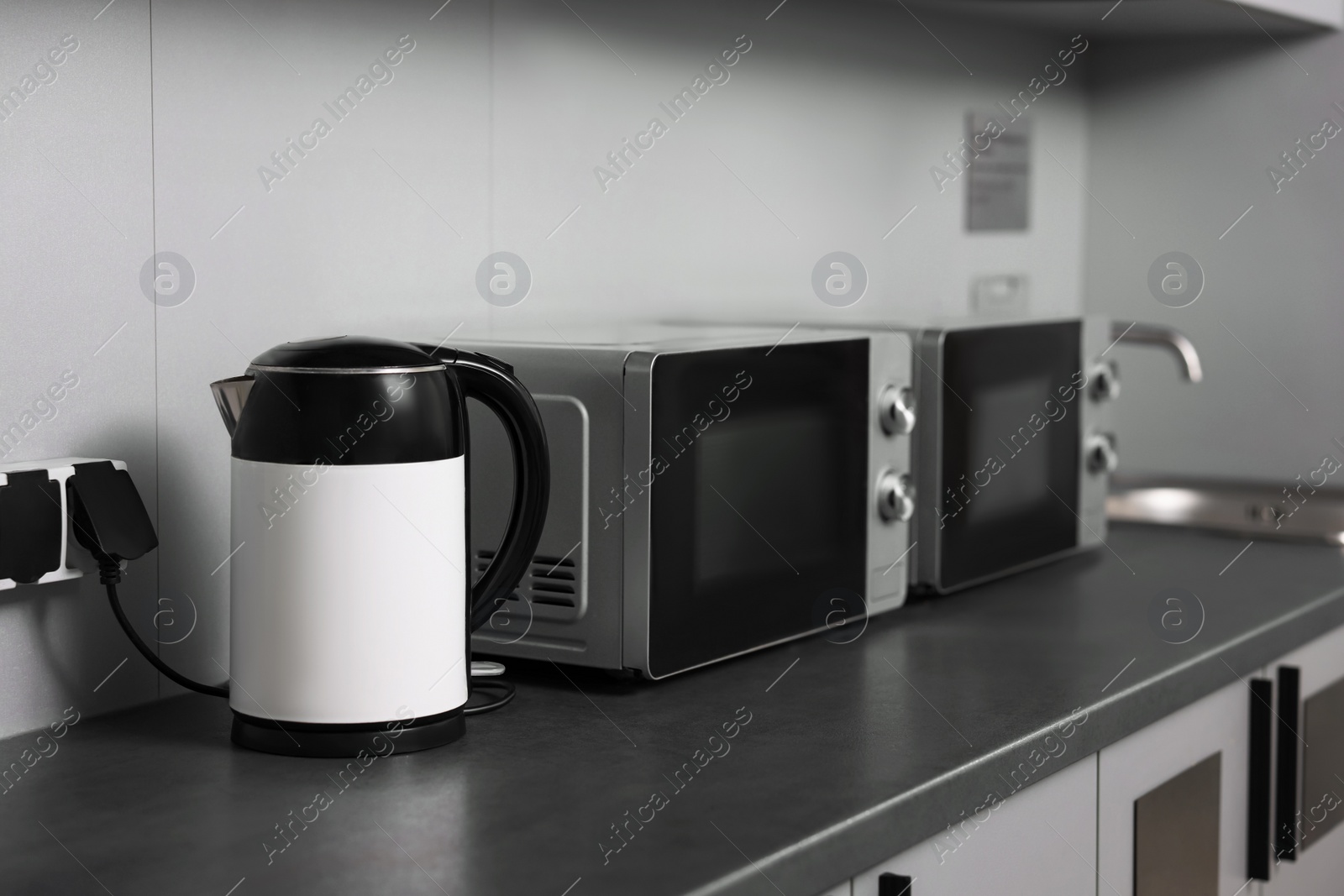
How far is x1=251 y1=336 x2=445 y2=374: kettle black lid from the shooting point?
91cm

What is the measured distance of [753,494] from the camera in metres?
1.18

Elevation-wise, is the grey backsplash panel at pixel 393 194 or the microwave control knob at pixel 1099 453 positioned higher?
the grey backsplash panel at pixel 393 194

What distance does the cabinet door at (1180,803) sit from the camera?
111cm

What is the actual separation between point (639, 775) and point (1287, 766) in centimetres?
80

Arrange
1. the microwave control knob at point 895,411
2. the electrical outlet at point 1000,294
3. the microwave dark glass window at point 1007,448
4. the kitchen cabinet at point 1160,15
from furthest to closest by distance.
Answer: the electrical outlet at point 1000,294 → the kitchen cabinet at point 1160,15 → the microwave dark glass window at point 1007,448 → the microwave control knob at point 895,411

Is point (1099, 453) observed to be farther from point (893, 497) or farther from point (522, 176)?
point (522, 176)

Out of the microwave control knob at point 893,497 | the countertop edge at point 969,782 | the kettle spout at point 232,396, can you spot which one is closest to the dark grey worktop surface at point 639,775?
the countertop edge at point 969,782

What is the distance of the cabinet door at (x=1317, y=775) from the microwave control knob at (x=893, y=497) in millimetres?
394

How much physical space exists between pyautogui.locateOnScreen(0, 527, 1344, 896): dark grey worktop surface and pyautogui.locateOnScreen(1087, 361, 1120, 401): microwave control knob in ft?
1.30

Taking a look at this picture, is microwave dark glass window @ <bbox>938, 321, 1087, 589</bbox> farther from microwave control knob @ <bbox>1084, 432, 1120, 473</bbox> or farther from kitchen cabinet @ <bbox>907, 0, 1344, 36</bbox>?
kitchen cabinet @ <bbox>907, 0, 1344, 36</bbox>

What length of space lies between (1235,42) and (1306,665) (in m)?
1.03

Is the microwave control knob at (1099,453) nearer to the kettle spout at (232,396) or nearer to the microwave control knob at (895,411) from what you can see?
the microwave control knob at (895,411)

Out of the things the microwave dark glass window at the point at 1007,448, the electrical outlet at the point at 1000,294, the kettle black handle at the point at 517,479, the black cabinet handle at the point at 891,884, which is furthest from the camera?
the electrical outlet at the point at 1000,294

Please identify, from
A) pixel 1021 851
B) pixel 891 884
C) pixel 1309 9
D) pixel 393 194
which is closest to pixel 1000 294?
pixel 1309 9
